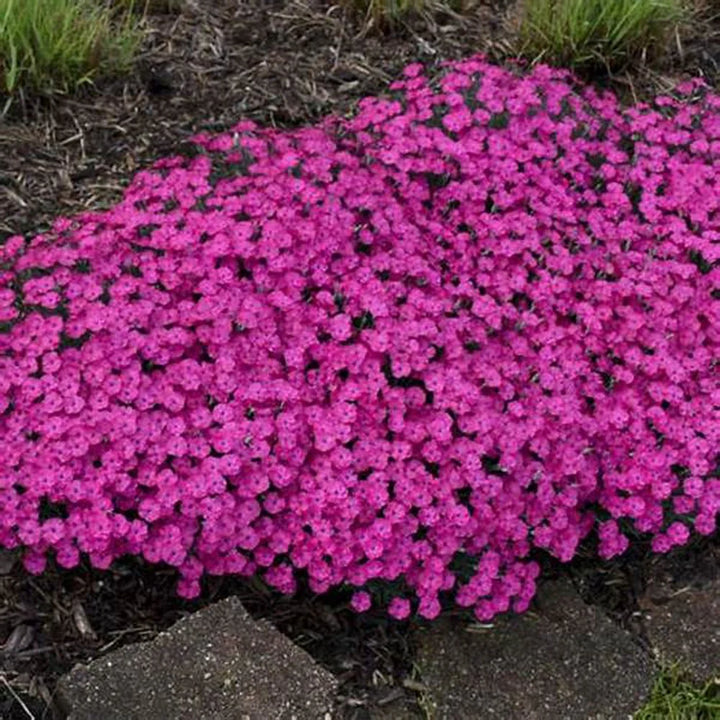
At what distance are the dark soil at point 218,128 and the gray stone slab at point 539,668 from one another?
113 mm

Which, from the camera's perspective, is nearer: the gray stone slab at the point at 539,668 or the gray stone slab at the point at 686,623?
the gray stone slab at the point at 539,668

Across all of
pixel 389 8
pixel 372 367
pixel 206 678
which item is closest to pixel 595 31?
pixel 389 8

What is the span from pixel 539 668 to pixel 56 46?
314cm

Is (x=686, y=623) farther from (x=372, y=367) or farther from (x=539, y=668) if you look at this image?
(x=372, y=367)

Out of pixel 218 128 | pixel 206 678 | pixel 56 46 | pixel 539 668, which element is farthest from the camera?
pixel 218 128

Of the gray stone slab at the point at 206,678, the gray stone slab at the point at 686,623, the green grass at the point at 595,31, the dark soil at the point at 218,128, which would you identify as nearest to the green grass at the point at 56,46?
the dark soil at the point at 218,128

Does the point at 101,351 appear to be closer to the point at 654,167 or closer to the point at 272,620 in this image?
the point at 272,620

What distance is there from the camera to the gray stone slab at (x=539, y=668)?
11.0ft

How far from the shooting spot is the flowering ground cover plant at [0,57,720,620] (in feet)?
11.0

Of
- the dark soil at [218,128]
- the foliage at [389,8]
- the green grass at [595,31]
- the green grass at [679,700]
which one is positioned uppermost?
the green grass at [595,31]

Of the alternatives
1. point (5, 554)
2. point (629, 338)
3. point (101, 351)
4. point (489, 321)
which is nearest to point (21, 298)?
point (101, 351)

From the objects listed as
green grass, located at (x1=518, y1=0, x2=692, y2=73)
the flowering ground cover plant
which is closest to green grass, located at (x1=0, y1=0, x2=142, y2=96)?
the flowering ground cover plant

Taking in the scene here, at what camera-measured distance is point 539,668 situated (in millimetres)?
3438

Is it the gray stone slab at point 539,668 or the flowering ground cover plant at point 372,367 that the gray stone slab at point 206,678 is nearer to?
the flowering ground cover plant at point 372,367
